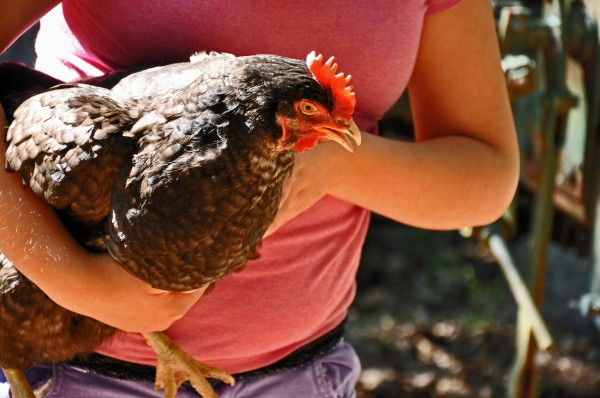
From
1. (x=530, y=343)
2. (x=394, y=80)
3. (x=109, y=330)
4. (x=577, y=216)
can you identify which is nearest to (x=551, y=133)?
(x=577, y=216)

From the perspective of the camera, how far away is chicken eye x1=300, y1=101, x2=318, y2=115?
1.13m

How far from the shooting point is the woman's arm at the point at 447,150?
1354mm

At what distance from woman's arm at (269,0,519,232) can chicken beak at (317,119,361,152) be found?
111mm

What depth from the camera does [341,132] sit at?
119 centimetres

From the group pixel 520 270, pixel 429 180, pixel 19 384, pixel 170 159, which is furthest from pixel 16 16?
pixel 520 270

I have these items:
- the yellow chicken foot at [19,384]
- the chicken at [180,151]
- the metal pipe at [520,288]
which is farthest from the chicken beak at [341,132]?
the metal pipe at [520,288]

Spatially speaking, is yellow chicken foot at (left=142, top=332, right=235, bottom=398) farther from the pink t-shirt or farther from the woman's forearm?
the woman's forearm

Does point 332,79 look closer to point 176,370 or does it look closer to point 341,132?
point 341,132

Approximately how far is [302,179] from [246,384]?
1.11ft

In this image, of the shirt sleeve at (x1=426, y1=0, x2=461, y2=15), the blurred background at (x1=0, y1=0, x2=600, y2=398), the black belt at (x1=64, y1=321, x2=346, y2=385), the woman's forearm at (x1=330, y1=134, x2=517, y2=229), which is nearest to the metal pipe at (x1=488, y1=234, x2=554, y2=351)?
the blurred background at (x1=0, y1=0, x2=600, y2=398)

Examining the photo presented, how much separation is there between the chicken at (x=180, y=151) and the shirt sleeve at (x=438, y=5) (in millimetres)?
262

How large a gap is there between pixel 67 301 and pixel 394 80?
22.7 inches

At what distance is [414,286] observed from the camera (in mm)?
4199

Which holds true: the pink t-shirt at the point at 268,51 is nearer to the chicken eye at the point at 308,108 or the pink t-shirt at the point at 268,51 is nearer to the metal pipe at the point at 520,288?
the chicken eye at the point at 308,108
